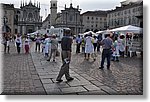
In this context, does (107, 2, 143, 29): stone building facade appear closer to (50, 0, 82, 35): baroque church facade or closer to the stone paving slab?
the stone paving slab

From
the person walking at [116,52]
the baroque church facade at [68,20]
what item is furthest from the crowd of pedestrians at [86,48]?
the baroque church facade at [68,20]

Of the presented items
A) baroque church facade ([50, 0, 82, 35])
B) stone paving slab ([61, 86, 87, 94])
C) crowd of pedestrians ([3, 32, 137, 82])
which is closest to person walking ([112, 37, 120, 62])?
crowd of pedestrians ([3, 32, 137, 82])

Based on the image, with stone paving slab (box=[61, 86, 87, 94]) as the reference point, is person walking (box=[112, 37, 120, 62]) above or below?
above

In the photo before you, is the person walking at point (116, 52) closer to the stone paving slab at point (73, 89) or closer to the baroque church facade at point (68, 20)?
the stone paving slab at point (73, 89)

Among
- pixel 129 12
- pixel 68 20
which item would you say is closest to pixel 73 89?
pixel 129 12

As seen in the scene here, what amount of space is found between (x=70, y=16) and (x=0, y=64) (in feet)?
222

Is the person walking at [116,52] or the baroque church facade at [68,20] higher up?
the baroque church facade at [68,20]

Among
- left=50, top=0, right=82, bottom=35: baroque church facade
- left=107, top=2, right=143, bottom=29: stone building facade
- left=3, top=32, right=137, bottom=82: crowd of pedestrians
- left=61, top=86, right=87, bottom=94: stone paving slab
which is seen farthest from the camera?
left=50, top=0, right=82, bottom=35: baroque church facade

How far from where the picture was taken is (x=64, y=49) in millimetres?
6328

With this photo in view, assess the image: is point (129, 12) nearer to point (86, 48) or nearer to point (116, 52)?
point (116, 52)

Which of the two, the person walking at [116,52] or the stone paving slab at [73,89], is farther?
the person walking at [116,52]

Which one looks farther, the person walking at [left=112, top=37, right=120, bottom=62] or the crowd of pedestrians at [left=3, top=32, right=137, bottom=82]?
the person walking at [left=112, top=37, right=120, bottom=62]

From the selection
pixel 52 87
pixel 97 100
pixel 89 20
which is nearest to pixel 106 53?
A: pixel 52 87

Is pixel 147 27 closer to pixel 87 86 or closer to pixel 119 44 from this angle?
pixel 87 86
